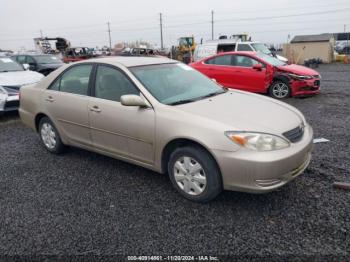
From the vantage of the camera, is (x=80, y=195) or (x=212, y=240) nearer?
(x=212, y=240)

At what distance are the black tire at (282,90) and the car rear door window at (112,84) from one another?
6.34 meters

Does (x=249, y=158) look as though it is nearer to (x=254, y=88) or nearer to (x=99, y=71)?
(x=99, y=71)

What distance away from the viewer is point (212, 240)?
279 centimetres

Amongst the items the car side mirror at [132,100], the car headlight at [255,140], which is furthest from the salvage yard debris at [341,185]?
the car side mirror at [132,100]

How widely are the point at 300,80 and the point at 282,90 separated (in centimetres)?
55

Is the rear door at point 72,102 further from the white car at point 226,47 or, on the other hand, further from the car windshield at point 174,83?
the white car at point 226,47

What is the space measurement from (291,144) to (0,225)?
9.99ft

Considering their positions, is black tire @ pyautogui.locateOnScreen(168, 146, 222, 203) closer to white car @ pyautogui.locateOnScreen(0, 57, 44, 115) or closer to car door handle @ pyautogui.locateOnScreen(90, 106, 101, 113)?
car door handle @ pyautogui.locateOnScreen(90, 106, 101, 113)

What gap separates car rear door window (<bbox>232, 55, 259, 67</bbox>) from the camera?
30.8ft

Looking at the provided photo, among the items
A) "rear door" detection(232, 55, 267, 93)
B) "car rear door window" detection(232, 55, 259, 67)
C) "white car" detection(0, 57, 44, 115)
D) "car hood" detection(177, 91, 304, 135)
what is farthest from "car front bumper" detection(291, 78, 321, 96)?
"white car" detection(0, 57, 44, 115)

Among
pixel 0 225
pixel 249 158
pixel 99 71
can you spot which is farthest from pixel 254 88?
pixel 0 225

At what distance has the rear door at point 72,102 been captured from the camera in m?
4.28

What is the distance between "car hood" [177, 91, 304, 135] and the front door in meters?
0.50

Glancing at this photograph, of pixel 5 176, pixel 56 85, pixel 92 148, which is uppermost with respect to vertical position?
pixel 56 85
